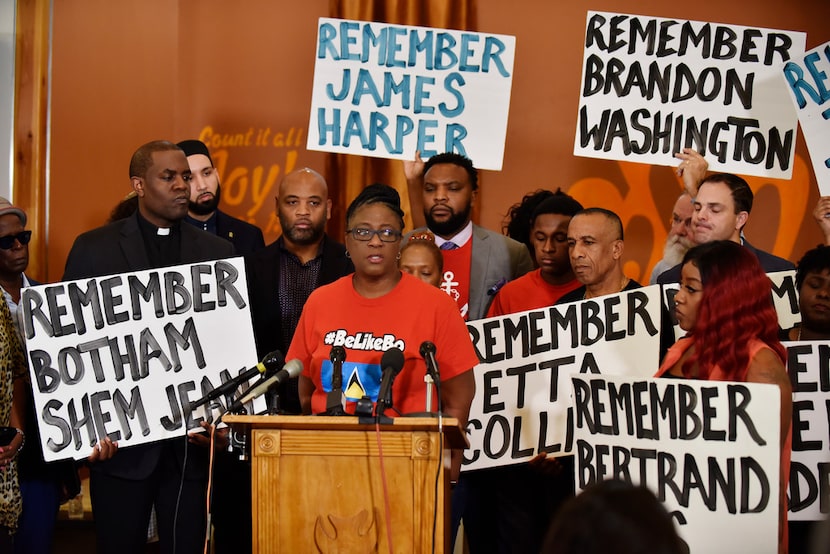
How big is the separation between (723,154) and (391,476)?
10.9ft

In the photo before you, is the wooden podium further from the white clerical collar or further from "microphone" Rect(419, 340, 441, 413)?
the white clerical collar

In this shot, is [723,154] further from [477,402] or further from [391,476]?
[391,476]

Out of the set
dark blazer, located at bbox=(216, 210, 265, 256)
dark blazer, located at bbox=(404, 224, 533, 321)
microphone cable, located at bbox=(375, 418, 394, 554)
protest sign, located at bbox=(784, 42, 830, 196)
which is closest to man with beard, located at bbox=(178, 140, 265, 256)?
dark blazer, located at bbox=(216, 210, 265, 256)

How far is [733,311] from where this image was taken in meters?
3.76

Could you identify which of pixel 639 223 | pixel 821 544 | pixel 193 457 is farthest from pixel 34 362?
pixel 639 223

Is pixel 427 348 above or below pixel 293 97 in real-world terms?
below

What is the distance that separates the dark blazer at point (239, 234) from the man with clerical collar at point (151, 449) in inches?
36.9

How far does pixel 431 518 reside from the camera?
342 centimetres

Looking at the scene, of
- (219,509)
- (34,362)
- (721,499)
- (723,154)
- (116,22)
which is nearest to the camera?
(721,499)

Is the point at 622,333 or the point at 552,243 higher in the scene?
the point at 552,243

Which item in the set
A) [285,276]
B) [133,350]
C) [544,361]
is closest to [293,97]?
[285,276]

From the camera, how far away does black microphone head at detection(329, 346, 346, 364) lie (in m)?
3.64

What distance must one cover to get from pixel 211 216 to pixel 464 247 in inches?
59.5

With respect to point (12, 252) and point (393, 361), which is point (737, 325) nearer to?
point (393, 361)
